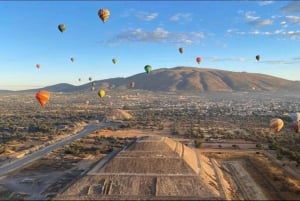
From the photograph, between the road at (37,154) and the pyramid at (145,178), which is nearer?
the pyramid at (145,178)

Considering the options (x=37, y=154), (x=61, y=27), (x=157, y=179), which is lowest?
(x=37, y=154)

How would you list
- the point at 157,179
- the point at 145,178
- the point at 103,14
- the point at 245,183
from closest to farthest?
the point at 157,179
the point at 145,178
the point at 245,183
the point at 103,14

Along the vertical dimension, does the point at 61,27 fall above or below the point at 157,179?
above

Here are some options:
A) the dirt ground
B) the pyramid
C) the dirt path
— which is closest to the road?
the dirt ground

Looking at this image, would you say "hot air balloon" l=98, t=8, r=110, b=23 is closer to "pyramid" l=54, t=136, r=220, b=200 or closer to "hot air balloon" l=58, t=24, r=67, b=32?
"hot air balloon" l=58, t=24, r=67, b=32

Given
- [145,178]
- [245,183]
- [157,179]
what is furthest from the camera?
[245,183]

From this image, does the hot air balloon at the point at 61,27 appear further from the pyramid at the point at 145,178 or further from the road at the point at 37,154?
the pyramid at the point at 145,178

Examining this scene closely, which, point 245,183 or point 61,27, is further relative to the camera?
point 61,27

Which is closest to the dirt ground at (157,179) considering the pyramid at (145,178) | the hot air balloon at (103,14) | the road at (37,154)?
the pyramid at (145,178)

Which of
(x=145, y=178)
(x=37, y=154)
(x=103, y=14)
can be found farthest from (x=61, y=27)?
(x=145, y=178)

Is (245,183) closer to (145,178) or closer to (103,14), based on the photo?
(145,178)

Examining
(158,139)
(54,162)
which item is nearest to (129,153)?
(158,139)
